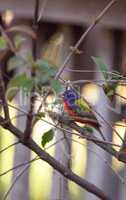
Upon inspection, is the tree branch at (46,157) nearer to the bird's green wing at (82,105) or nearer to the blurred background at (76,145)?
the bird's green wing at (82,105)

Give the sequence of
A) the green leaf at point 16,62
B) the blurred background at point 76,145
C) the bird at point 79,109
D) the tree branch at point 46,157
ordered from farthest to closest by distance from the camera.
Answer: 1. the blurred background at point 76,145
2. the bird at point 79,109
3. the tree branch at point 46,157
4. the green leaf at point 16,62

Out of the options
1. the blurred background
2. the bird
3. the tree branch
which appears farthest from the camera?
the blurred background

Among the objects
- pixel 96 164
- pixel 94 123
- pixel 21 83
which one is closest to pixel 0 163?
pixel 96 164

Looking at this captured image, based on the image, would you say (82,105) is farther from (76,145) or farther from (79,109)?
(76,145)

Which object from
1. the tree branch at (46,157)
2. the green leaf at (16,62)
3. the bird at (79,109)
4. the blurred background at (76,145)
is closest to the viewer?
the green leaf at (16,62)

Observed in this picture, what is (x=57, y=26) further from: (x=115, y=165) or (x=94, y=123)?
Result: (x=94, y=123)

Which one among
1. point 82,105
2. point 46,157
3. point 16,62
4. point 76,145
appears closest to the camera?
point 16,62

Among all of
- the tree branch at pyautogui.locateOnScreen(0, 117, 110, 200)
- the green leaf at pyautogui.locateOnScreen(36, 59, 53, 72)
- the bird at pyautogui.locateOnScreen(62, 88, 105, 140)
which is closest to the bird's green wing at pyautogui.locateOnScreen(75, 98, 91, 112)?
the bird at pyautogui.locateOnScreen(62, 88, 105, 140)

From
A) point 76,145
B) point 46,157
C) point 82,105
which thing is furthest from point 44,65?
point 76,145

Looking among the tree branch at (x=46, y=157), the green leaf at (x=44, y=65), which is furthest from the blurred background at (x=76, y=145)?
the green leaf at (x=44, y=65)

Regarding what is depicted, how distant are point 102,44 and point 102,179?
689 mm

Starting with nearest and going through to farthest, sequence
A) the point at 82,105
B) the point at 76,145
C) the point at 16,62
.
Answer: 1. the point at 16,62
2. the point at 82,105
3. the point at 76,145

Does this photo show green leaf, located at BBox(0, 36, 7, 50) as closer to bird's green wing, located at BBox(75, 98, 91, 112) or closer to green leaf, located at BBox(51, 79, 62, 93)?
green leaf, located at BBox(51, 79, 62, 93)

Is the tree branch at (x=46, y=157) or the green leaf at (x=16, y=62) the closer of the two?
the green leaf at (x=16, y=62)
